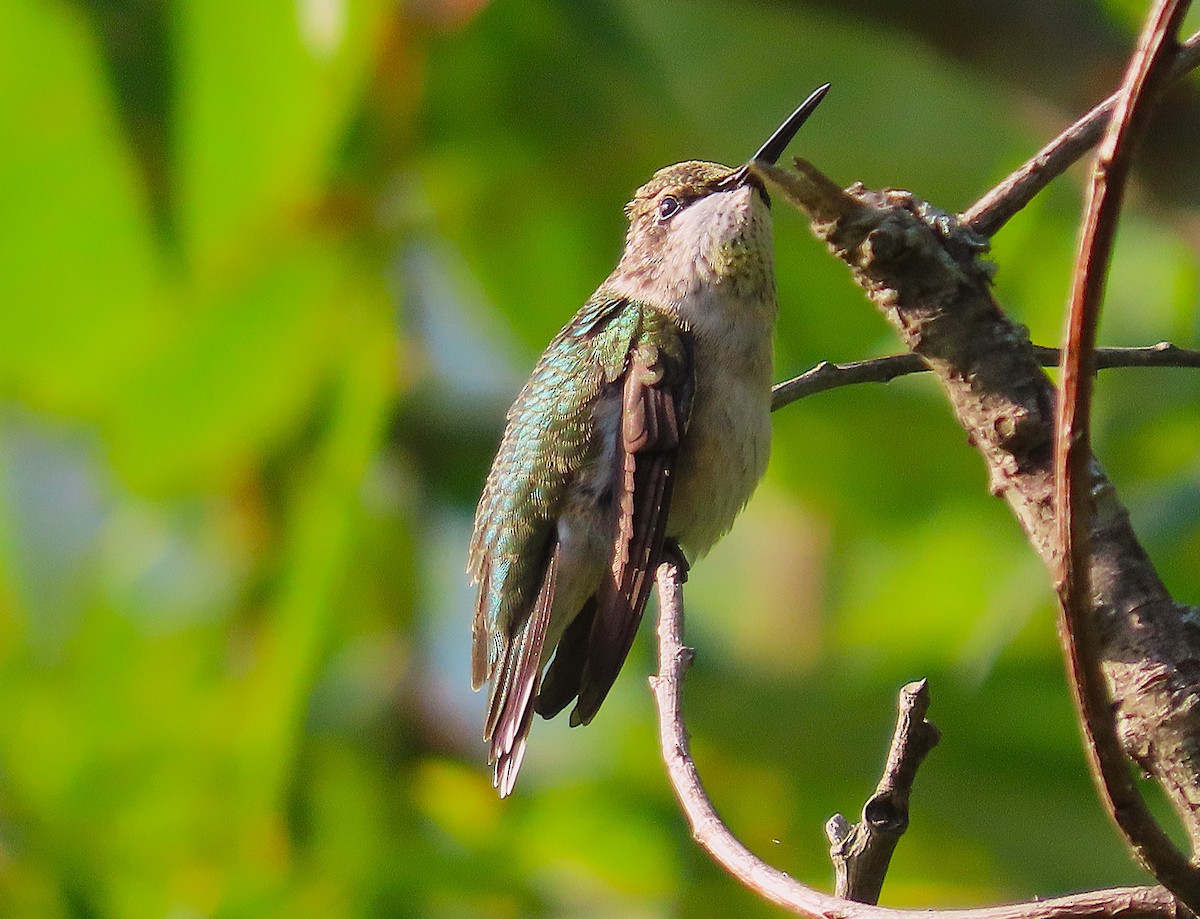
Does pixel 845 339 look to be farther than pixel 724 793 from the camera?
Yes

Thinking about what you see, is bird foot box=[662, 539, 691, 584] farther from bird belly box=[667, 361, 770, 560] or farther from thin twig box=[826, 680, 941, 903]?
thin twig box=[826, 680, 941, 903]

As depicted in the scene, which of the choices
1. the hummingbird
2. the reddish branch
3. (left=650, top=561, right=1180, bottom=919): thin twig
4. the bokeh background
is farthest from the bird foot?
the reddish branch

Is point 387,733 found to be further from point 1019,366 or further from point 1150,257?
point 1019,366

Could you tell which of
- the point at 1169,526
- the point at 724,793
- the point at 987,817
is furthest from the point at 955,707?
A: the point at 1169,526

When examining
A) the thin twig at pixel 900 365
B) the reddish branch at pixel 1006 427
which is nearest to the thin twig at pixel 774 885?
the reddish branch at pixel 1006 427

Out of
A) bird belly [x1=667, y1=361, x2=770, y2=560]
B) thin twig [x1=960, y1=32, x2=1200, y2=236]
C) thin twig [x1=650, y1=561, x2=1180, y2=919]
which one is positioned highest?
thin twig [x1=960, y1=32, x2=1200, y2=236]

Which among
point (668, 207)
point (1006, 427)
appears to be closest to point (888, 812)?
point (1006, 427)

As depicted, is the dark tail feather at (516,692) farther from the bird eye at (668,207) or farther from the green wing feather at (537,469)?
the bird eye at (668,207)
